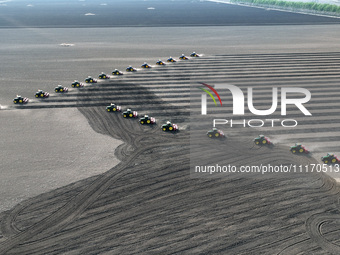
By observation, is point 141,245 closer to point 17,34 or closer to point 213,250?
point 213,250

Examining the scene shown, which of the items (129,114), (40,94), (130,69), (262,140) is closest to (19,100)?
(40,94)

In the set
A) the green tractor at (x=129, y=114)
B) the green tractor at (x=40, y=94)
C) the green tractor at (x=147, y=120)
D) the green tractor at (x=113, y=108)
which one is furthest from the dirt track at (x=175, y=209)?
the green tractor at (x=40, y=94)

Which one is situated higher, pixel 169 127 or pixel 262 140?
pixel 169 127

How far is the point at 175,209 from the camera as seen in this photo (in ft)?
51.0

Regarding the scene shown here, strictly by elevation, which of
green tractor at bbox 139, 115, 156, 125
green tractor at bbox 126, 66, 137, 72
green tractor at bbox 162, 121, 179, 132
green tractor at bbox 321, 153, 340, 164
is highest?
green tractor at bbox 126, 66, 137, 72

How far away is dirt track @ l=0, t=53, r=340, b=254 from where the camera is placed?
44.3 ft

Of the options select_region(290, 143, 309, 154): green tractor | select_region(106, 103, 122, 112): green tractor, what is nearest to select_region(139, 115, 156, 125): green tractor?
select_region(106, 103, 122, 112): green tractor

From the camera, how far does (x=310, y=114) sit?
26672 millimetres

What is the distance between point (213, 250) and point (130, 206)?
4.73 m

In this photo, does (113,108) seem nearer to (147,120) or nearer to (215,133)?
(147,120)

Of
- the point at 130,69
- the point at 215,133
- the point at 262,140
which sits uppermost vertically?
the point at 130,69

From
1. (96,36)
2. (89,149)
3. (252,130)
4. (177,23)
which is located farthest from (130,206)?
(177,23)

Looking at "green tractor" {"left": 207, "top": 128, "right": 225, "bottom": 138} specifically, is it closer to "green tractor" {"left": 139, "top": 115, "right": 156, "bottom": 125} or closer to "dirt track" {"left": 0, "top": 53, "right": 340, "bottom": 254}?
"dirt track" {"left": 0, "top": 53, "right": 340, "bottom": 254}

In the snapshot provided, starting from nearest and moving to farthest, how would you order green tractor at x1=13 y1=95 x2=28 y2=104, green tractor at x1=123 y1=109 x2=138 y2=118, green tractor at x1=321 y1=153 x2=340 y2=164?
green tractor at x1=321 y1=153 x2=340 y2=164, green tractor at x1=123 y1=109 x2=138 y2=118, green tractor at x1=13 y1=95 x2=28 y2=104
